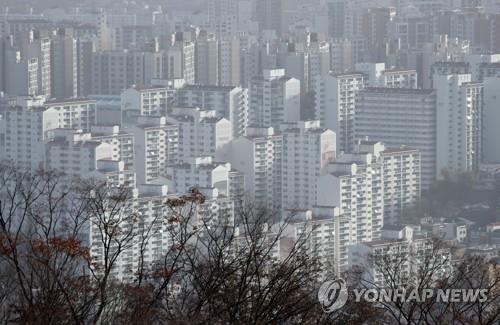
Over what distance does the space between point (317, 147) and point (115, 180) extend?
1807 mm

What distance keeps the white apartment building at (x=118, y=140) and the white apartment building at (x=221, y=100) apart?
4.27 feet

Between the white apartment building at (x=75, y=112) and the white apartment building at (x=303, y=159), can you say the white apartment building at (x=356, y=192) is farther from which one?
the white apartment building at (x=75, y=112)

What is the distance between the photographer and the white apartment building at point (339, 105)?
12.4 metres

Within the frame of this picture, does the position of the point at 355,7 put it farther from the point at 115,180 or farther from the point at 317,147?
the point at 115,180

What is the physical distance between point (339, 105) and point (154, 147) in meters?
1.90

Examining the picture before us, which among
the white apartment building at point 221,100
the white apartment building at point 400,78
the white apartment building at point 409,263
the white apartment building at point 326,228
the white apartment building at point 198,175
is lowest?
the white apartment building at point 326,228

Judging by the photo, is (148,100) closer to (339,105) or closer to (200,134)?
(200,134)

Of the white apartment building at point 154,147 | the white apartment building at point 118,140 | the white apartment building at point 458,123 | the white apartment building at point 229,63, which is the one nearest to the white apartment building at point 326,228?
the white apartment building at point 118,140

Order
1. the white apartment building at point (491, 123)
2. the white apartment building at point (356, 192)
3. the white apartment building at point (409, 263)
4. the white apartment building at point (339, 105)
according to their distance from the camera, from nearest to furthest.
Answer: the white apartment building at point (409, 263)
the white apartment building at point (356, 192)
the white apartment building at point (491, 123)
the white apartment building at point (339, 105)

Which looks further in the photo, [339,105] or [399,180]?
[339,105]

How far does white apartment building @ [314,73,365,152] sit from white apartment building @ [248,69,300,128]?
179 mm

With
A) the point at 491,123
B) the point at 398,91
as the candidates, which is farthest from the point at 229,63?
the point at 491,123

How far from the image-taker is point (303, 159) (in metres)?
10.7

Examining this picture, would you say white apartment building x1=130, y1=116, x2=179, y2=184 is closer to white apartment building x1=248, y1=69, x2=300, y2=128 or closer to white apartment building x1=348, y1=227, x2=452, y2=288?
white apartment building x1=248, y1=69, x2=300, y2=128
